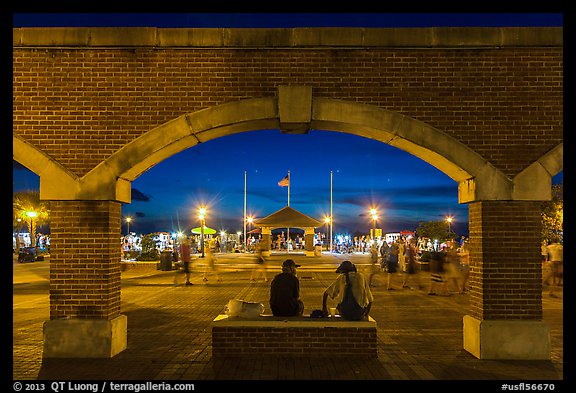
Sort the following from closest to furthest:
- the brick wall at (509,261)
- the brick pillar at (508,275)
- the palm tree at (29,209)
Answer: the brick pillar at (508,275) → the brick wall at (509,261) → the palm tree at (29,209)

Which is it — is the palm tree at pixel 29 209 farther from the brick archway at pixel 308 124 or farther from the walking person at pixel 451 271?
the brick archway at pixel 308 124

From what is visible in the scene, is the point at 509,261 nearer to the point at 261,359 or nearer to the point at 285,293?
the point at 285,293

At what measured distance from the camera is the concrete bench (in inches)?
305

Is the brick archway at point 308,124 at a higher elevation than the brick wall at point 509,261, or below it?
higher

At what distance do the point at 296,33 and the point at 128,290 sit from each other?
11210 mm

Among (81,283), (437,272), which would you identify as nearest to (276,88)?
(81,283)

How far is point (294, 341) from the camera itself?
25.5ft

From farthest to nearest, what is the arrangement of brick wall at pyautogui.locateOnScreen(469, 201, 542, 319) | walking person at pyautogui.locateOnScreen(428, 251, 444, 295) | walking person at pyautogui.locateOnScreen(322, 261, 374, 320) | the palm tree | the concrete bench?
the palm tree < walking person at pyautogui.locateOnScreen(428, 251, 444, 295) < brick wall at pyautogui.locateOnScreen(469, 201, 542, 319) < walking person at pyautogui.locateOnScreen(322, 261, 374, 320) < the concrete bench

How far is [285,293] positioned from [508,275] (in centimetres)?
361

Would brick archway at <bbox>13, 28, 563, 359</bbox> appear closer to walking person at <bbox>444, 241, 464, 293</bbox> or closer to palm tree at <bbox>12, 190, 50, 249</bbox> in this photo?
walking person at <bbox>444, 241, 464, 293</bbox>

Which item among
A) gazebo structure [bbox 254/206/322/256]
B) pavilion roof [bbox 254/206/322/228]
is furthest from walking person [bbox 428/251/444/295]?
pavilion roof [bbox 254/206/322/228]

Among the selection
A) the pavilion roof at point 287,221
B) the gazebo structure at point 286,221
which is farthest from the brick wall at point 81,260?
the pavilion roof at point 287,221

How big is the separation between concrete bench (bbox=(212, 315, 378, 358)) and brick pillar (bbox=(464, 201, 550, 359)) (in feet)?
6.46

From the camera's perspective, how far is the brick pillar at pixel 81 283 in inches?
316
